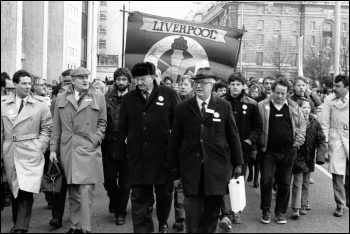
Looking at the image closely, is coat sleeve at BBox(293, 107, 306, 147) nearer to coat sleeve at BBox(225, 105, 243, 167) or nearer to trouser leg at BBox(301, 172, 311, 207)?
trouser leg at BBox(301, 172, 311, 207)

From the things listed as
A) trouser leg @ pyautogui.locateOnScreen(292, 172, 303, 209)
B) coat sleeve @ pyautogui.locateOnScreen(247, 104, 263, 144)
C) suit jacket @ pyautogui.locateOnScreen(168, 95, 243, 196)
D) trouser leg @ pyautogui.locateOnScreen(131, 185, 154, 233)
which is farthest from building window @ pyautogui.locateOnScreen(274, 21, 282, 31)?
suit jacket @ pyautogui.locateOnScreen(168, 95, 243, 196)

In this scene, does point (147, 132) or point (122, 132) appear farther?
point (122, 132)

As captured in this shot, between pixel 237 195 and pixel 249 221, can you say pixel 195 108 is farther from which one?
pixel 249 221

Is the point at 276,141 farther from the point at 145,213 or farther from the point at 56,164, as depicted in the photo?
the point at 56,164

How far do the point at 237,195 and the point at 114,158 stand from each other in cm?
244

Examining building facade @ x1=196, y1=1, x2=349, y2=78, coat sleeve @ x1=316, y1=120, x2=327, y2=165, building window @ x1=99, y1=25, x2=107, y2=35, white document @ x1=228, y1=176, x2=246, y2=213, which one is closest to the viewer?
white document @ x1=228, y1=176, x2=246, y2=213

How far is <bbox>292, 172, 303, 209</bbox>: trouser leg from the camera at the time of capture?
8.52 metres

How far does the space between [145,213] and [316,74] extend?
5030 centimetres

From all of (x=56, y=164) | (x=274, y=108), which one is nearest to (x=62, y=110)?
(x=56, y=164)

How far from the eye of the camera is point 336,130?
8.88m

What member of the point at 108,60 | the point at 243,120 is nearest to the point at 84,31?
the point at 108,60

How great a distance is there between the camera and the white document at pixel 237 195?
6.16 m

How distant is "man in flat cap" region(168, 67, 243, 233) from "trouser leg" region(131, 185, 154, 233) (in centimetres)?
58

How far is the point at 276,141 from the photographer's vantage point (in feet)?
26.6
